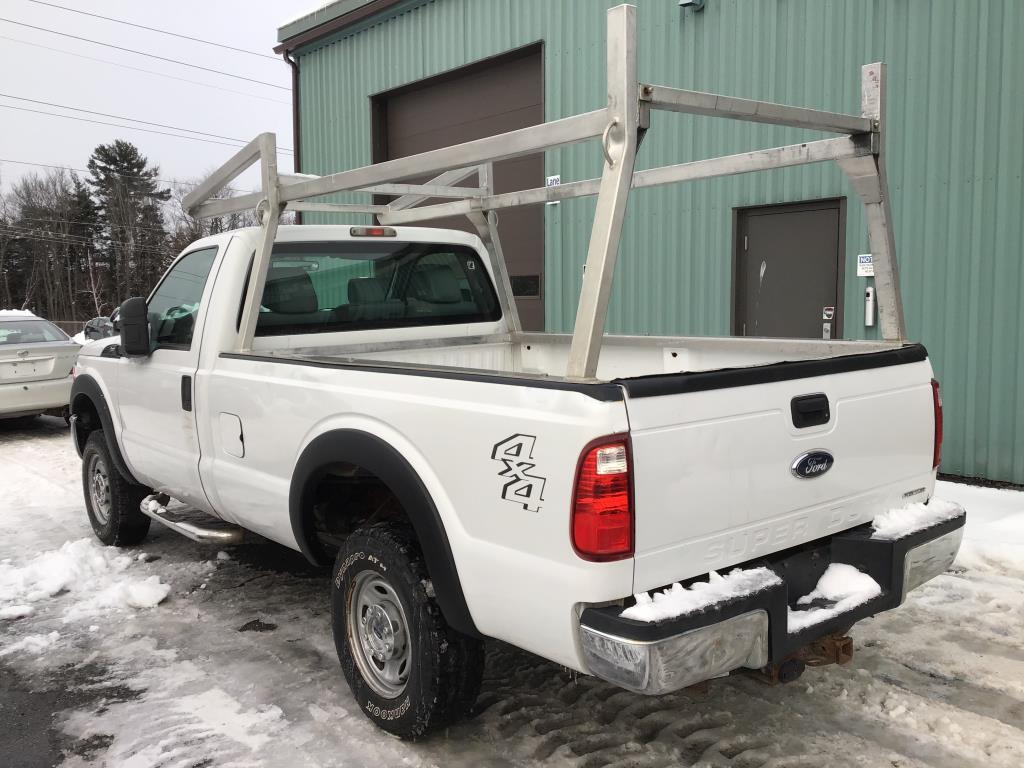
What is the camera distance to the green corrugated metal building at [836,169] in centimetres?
657

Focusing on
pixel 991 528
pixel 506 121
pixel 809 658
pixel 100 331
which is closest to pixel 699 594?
pixel 809 658

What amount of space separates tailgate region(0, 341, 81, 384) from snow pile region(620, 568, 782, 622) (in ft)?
32.4

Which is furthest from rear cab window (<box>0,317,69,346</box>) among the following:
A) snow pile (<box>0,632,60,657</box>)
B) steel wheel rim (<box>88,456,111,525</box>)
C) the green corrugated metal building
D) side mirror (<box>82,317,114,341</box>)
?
snow pile (<box>0,632,60,657</box>)

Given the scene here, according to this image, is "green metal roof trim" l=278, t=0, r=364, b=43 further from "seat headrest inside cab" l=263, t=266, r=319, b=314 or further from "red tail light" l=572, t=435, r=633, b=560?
"red tail light" l=572, t=435, r=633, b=560

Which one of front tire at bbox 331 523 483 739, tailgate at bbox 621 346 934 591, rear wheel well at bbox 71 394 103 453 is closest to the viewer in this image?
tailgate at bbox 621 346 934 591

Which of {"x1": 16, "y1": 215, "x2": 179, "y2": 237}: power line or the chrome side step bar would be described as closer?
the chrome side step bar

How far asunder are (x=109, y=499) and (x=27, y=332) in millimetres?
6128

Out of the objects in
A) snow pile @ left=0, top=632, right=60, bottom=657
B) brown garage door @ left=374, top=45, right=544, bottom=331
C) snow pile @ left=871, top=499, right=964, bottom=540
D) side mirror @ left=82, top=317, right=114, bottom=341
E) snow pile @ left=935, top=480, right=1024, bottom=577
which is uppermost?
brown garage door @ left=374, top=45, right=544, bottom=331

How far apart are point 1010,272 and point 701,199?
2864mm

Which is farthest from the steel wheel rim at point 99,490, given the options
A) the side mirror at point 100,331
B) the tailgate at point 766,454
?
the tailgate at point 766,454

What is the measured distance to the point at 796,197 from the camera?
7660 mm

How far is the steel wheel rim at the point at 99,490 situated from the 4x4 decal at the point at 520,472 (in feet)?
13.2

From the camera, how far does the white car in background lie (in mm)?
10016

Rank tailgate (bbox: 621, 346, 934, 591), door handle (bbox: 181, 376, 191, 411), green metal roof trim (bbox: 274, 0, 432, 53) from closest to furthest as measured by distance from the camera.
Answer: tailgate (bbox: 621, 346, 934, 591) < door handle (bbox: 181, 376, 191, 411) < green metal roof trim (bbox: 274, 0, 432, 53)
